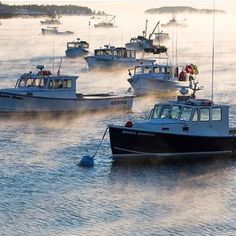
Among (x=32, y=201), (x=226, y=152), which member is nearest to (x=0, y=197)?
(x=32, y=201)

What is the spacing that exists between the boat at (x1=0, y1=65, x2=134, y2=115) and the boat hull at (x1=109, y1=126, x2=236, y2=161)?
51.7 feet

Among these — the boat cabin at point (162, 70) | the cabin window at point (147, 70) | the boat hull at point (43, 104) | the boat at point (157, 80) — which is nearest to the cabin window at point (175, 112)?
the boat hull at point (43, 104)

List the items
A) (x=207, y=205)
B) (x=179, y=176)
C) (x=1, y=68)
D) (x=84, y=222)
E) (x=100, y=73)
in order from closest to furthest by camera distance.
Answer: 1. (x=84, y=222)
2. (x=207, y=205)
3. (x=179, y=176)
4. (x=100, y=73)
5. (x=1, y=68)

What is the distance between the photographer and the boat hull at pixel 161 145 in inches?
1578

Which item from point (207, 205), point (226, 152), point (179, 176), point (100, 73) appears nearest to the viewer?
point (207, 205)

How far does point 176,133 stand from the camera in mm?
40156

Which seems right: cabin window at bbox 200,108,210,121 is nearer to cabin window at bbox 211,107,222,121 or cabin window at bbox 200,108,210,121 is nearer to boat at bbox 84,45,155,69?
cabin window at bbox 211,107,222,121

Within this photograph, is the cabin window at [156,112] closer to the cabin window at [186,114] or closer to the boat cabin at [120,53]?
the cabin window at [186,114]

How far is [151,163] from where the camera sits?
132ft

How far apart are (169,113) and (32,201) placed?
29.9 feet

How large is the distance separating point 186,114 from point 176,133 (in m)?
0.94

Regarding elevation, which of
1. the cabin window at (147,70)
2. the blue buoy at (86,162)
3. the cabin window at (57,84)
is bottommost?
the blue buoy at (86,162)

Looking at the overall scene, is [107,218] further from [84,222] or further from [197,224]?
[197,224]

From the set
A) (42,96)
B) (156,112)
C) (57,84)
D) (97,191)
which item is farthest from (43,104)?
(97,191)
